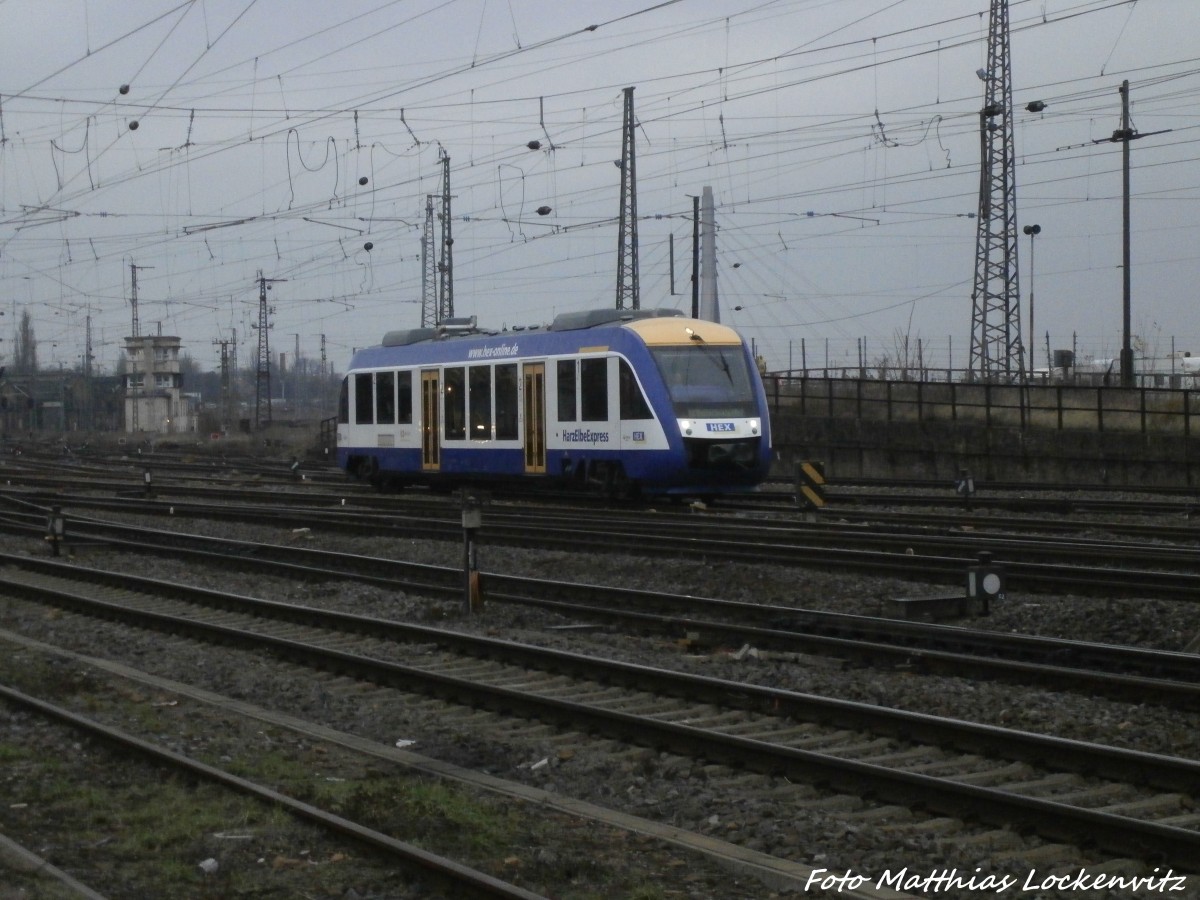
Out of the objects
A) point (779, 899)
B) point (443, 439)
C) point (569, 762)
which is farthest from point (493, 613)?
point (443, 439)

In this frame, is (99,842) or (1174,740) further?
(1174,740)

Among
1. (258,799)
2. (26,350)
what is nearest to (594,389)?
(258,799)

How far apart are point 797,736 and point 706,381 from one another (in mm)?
14802

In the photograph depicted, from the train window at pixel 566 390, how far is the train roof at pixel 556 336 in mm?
Answer: 272

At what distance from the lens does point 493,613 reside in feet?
48.1

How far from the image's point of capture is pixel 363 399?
31359 mm

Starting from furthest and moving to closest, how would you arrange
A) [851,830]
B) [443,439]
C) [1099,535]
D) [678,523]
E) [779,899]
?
[443,439] → [678,523] → [1099,535] → [851,830] → [779,899]

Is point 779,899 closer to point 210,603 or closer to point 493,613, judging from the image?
point 493,613

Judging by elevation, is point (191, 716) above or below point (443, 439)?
below

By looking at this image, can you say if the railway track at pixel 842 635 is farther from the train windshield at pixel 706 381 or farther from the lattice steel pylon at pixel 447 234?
the lattice steel pylon at pixel 447 234

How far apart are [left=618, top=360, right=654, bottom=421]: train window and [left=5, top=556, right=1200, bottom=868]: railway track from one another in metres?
9.95

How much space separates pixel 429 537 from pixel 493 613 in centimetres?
727

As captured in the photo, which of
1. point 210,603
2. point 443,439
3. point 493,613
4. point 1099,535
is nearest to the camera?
point 493,613

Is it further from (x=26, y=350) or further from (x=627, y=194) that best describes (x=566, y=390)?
(x=26, y=350)
